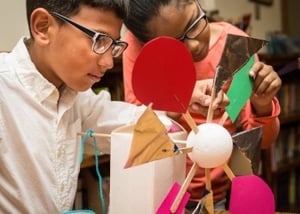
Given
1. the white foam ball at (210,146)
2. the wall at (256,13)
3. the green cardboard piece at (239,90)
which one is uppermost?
the green cardboard piece at (239,90)

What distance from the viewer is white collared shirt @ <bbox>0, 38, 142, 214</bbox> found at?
2.92 ft

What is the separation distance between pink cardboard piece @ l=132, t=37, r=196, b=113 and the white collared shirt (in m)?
0.29

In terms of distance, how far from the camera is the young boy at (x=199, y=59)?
0.93 metres

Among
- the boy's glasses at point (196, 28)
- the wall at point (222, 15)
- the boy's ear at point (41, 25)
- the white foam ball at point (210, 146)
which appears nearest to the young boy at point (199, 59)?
the boy's glasses at point (196, 28)

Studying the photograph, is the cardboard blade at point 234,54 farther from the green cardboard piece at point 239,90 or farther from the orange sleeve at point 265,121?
the orange sleeve at point 265,121

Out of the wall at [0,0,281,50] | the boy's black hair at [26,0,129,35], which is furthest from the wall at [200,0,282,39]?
the boy's black hair at [26,0,129,35]

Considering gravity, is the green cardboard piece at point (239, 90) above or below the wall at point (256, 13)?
above

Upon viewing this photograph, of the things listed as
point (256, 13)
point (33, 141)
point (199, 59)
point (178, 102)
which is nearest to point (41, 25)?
point (33, 141)

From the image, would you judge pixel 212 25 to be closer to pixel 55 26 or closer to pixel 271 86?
pixel 271 86

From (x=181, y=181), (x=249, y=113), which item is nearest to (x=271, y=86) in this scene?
(x=249, y=113)

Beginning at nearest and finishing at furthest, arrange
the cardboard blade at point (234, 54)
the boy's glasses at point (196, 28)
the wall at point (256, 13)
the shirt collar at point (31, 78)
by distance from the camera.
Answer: the cardboard blade at point (234, 54) < the shirt collar at point (31, 78) < the boy's glasses at point (196, 28) < the wall at point (256, 13)

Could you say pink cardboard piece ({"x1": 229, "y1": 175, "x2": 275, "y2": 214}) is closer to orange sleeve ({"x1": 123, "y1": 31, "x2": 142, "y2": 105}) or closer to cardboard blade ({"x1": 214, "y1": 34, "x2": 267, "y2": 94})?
cardboard blade ({"x1": 214, "y1": 34, "x2": 267, "y2": 94})

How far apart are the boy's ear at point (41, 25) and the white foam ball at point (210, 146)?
0.38m

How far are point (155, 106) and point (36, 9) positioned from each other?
1.14 ft
